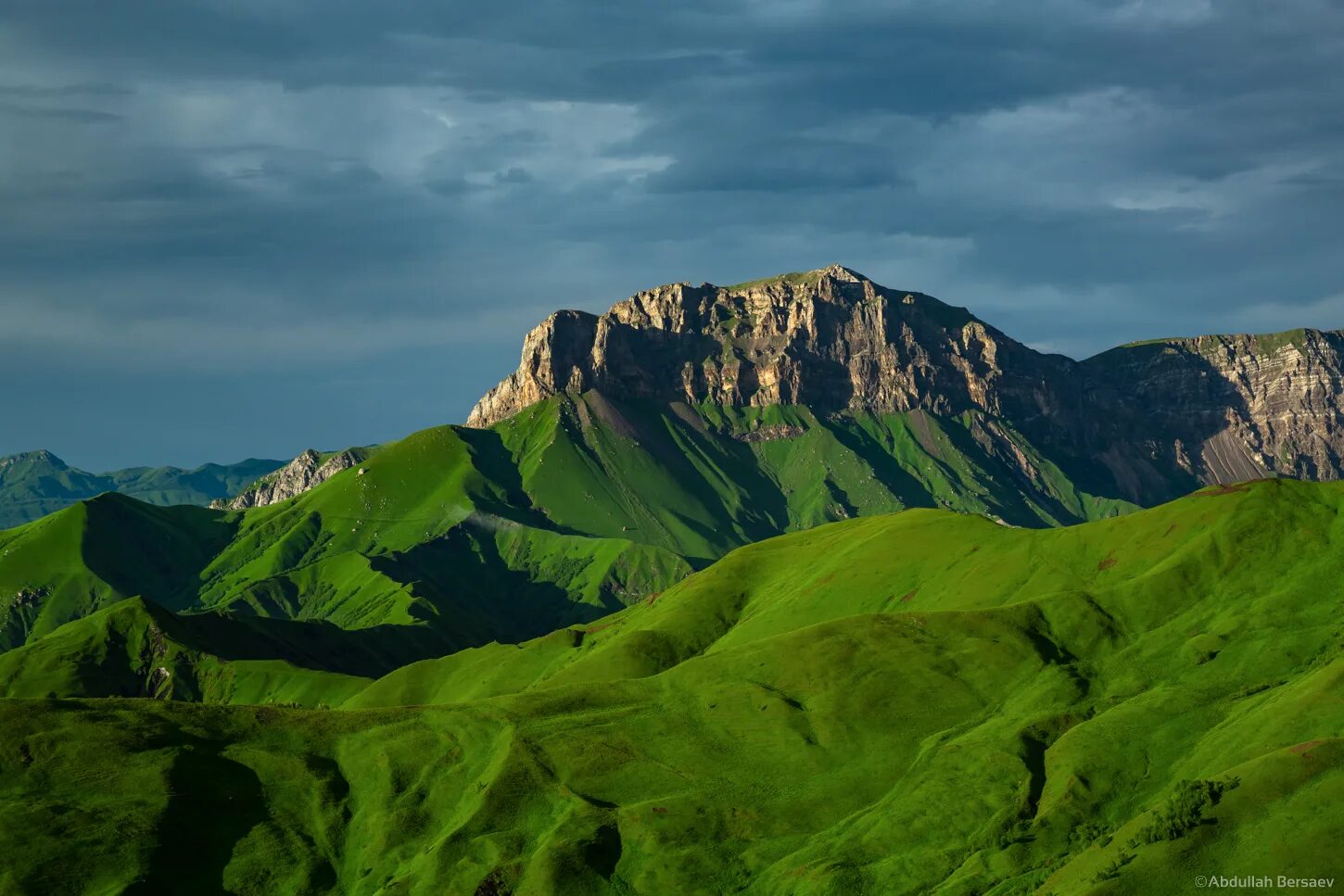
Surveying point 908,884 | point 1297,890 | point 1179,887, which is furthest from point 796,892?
point 1297,890

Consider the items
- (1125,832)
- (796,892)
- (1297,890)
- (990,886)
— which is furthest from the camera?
(796,892)

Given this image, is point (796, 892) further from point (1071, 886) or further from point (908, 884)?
point (1071, 886)

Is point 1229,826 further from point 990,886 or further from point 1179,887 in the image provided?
point 990,886

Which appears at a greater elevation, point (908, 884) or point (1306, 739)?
point (1306, 739)

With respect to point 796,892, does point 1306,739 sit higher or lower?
higher

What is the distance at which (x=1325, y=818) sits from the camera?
514 feet

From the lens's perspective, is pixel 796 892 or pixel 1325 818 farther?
pixel 796 892

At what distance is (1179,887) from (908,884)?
49.3 meters

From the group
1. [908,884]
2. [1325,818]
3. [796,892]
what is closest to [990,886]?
[908,884]

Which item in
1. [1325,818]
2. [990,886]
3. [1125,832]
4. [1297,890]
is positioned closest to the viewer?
[1297,890]

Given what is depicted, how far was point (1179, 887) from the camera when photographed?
503ft

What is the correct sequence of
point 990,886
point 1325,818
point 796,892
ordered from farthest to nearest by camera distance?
point 796,892, point 990,886, point 1325,818

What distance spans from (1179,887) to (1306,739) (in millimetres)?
52479

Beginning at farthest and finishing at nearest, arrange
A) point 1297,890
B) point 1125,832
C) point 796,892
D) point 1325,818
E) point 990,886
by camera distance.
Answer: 1. point 796,892
2. point 990,886
3. point 1125,832
4. point 1325,818
5. point 1297,890
